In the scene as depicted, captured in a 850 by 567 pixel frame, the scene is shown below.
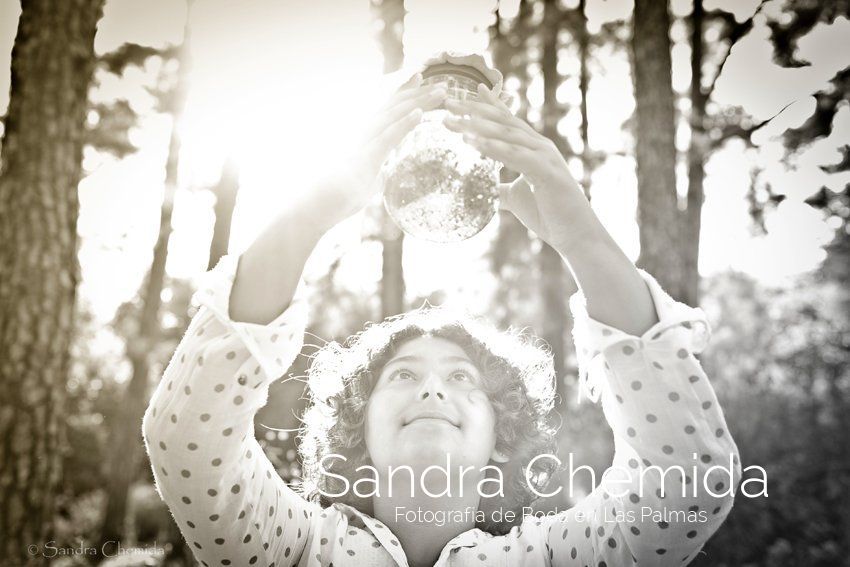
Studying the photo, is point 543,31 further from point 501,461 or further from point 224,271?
point 224,271

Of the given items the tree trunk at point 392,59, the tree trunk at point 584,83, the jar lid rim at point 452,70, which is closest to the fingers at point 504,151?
the jar lid rim at point 452,70

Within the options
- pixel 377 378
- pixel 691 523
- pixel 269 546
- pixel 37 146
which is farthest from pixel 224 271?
pixel 37 146

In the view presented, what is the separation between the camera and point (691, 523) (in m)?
1.31

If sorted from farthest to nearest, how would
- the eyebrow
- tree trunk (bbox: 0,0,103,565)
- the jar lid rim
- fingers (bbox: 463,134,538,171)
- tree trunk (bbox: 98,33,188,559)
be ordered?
1. tree trunk (bbox: 98,33,188,559)
2. tree trunk (bbox: 0,0,103,565)
3. the eyebrow
4. the jar lid rim
5. fingers (bbox: 463,134,538,171)

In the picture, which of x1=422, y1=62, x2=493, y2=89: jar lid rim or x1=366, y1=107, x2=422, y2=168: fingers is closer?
x1=366, y1=107, x2=422, y2=168: fingers

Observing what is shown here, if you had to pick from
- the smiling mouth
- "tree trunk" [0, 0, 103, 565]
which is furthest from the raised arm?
"tree trunk" [0, 0, 103, 565]

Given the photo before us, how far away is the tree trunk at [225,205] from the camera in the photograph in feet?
19.8

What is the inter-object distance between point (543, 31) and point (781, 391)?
20.5 feet

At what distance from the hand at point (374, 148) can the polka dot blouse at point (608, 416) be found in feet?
0.75

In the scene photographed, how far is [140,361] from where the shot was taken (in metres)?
8.88

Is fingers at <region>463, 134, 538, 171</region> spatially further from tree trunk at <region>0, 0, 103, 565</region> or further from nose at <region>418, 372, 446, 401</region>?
tree trunk at <region>0, 0, 103, 565</region>

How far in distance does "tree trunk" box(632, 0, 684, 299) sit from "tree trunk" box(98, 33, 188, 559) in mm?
6463

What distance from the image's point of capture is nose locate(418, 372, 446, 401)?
1.61 metres

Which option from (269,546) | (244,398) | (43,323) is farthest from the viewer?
(43,323)
